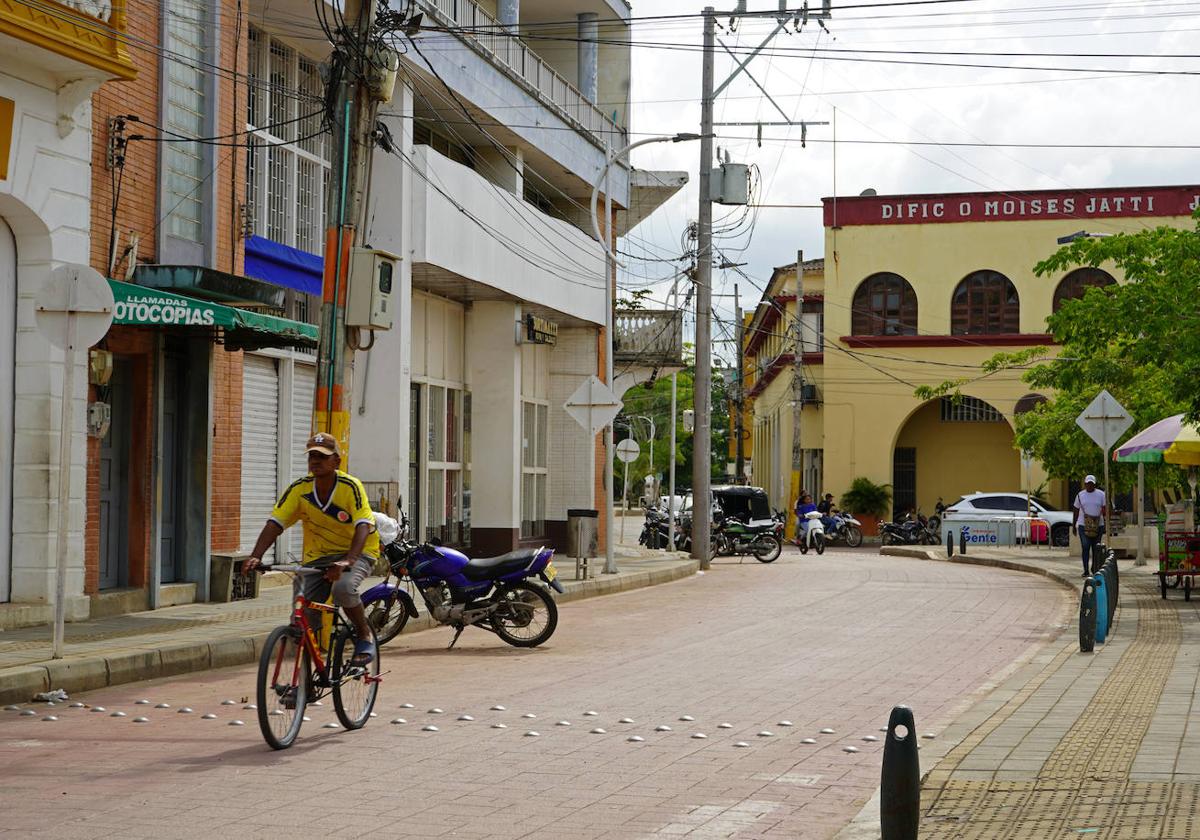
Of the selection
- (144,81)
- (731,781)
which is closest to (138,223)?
(144,81)

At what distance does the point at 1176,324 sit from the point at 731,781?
15566 millimetres

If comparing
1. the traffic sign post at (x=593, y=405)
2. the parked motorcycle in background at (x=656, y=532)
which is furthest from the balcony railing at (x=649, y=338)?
the traffic sign post at (x=593, y=405)

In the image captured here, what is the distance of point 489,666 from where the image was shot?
13.7m

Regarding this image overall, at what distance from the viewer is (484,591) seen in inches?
596

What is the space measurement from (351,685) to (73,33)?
7.70m

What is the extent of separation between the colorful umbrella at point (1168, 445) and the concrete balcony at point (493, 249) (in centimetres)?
1054

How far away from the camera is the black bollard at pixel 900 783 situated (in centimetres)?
590

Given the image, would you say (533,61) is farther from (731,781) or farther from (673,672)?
(731,781)

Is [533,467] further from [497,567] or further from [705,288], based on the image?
[497,567]

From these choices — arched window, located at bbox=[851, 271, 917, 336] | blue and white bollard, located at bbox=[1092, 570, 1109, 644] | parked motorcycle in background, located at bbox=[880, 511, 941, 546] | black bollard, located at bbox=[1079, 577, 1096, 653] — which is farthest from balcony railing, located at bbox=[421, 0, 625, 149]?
arched window, located at bbox=[851, 271, 917, 336]

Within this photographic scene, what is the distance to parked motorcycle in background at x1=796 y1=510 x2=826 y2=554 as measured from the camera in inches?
1635

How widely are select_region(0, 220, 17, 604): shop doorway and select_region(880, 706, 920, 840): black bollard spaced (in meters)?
11.1

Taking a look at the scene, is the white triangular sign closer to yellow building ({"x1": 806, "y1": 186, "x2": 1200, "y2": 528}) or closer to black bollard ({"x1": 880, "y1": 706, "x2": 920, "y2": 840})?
black bollard ({"x1": 880, "y1": 706, "x2": 920, "y2": 840})

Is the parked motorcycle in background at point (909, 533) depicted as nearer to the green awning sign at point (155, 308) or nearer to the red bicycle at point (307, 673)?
the green awning sign at point (155, 308)
